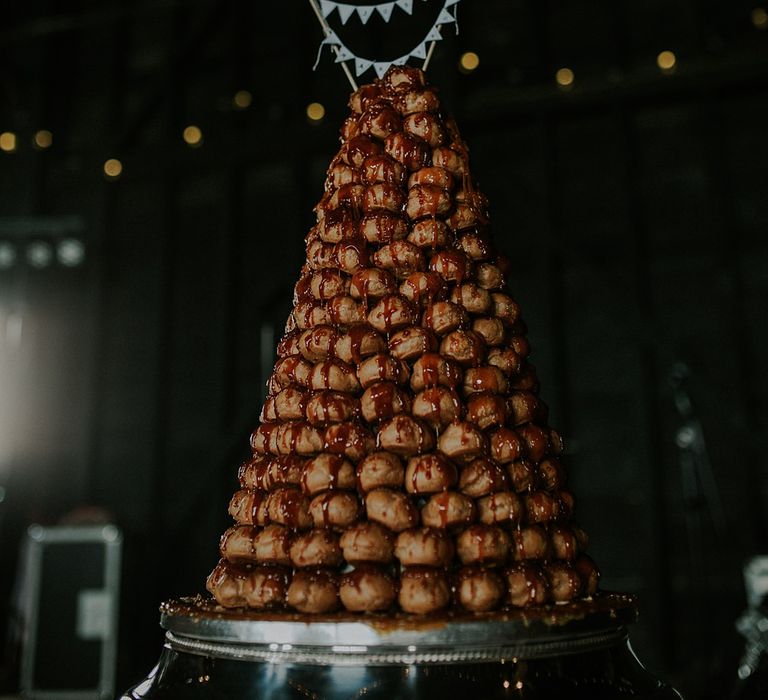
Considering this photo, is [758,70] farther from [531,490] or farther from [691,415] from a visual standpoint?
[531,490]

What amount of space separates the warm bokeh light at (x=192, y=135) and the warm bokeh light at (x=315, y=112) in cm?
95

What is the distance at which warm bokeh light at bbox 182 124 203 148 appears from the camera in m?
6.35

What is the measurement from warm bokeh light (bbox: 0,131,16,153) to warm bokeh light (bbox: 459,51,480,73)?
387 cm

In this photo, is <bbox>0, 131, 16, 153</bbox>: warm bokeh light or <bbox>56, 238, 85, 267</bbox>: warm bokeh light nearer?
<bbox>56, 238, 85, 267</bbox>: warm bokeh light

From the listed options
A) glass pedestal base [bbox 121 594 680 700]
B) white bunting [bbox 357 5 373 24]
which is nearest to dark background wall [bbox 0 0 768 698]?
white bunting [bbox 357 5 373 24]

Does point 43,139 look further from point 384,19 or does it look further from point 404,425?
point 404,425

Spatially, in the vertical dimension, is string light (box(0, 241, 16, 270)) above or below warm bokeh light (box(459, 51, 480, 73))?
below

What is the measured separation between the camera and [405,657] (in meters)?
0.86

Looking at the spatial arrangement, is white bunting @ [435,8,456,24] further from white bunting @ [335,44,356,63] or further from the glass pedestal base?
the glass pedestal base

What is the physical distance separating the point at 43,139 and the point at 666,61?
499 cm

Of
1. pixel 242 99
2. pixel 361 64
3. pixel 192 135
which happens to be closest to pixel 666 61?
pixel 242 99

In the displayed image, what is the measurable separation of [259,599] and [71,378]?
19.2 feet

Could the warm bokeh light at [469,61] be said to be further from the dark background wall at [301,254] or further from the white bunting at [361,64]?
the white bunting at [361,64]

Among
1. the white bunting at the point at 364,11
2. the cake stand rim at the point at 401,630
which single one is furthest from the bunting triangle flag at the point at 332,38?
the cake stand rim at the point at 401,630
